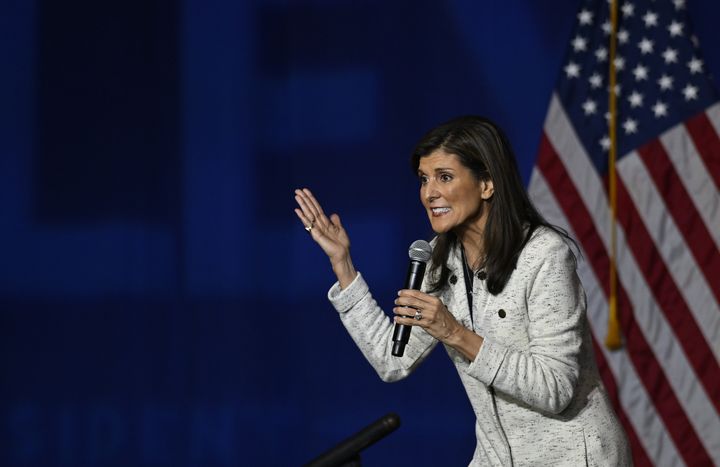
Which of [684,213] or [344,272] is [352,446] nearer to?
[344,272]

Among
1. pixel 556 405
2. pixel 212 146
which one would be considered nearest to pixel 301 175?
pixel 212 146

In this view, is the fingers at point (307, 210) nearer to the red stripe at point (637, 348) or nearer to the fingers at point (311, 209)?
the fingers at point (311, 209)

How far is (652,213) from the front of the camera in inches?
145

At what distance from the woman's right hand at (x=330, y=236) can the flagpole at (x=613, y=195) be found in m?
1.61

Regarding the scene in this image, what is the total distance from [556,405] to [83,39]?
3196mm

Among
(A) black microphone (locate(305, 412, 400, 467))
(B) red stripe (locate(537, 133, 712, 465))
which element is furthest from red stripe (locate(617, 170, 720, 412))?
(A) black microphone (locate(305, 412, 400, 467))

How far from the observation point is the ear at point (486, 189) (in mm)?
2234

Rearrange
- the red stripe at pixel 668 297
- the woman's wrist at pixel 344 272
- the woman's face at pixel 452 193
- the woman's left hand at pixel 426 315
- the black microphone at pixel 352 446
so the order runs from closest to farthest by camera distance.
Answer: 1. the black microphone at pixel 352 446
2. the woman's left hand at pixel 426 315
3. the woman's face at pixel 452 193
4. the woman's wrist at pixel 344 272
5. the red stripe at pixel 668 297

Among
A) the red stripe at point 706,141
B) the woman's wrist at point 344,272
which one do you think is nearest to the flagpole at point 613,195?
the red stripe at point 706,141

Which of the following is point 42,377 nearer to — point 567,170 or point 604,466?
point 567,170

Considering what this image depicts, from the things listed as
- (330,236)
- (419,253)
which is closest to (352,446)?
(419,253)

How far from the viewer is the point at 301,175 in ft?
13.6

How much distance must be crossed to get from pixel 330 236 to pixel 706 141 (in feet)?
6.20

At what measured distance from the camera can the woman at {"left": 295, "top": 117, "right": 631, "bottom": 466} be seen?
1.98 meters
